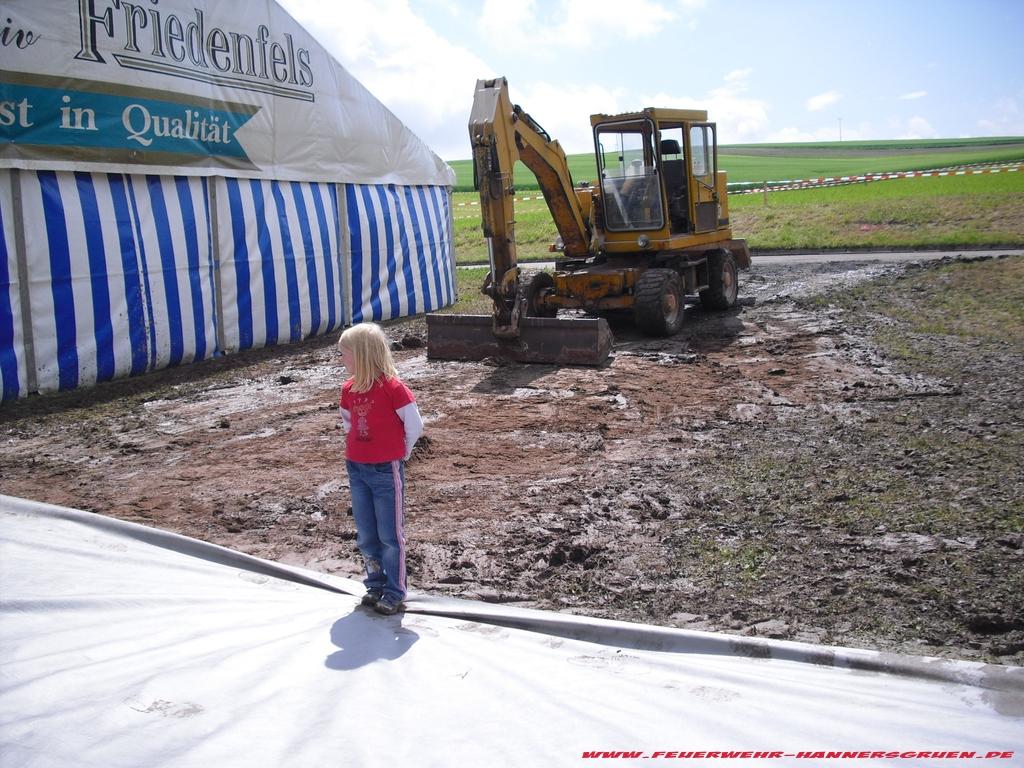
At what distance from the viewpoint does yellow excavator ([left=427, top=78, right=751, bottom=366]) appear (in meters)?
10.7

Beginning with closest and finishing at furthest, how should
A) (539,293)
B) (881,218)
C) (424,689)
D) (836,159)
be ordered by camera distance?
(424,689) < (539,293) < (881,218) < (836,159)

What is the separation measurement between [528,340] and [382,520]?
6.64 meters

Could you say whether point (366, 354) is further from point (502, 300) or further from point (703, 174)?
point (703, 174)

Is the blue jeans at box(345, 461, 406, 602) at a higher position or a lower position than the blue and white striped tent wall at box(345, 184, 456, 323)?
lower

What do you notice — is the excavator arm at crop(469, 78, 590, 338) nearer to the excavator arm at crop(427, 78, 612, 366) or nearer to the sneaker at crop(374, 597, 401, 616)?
the excavator arm at crop(427, 78, 612, 366)

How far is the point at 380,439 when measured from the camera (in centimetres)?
433

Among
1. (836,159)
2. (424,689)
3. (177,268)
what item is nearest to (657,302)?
(177,268)

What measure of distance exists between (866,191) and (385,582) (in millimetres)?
31890

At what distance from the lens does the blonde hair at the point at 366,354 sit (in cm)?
426

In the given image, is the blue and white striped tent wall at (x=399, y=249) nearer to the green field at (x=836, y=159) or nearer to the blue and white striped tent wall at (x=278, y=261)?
the blue and white striped tent wall at (x=278, y=261)

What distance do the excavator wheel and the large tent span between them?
3.84m

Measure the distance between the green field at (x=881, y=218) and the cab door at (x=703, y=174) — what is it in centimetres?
1131

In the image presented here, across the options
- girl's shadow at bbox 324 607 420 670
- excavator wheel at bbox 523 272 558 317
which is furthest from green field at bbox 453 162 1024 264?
girl's shadow at bbox 324 607 420 670

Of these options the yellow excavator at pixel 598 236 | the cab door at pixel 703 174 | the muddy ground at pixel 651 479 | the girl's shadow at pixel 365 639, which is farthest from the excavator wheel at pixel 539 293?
the girl's shadow at pixel 365 639
